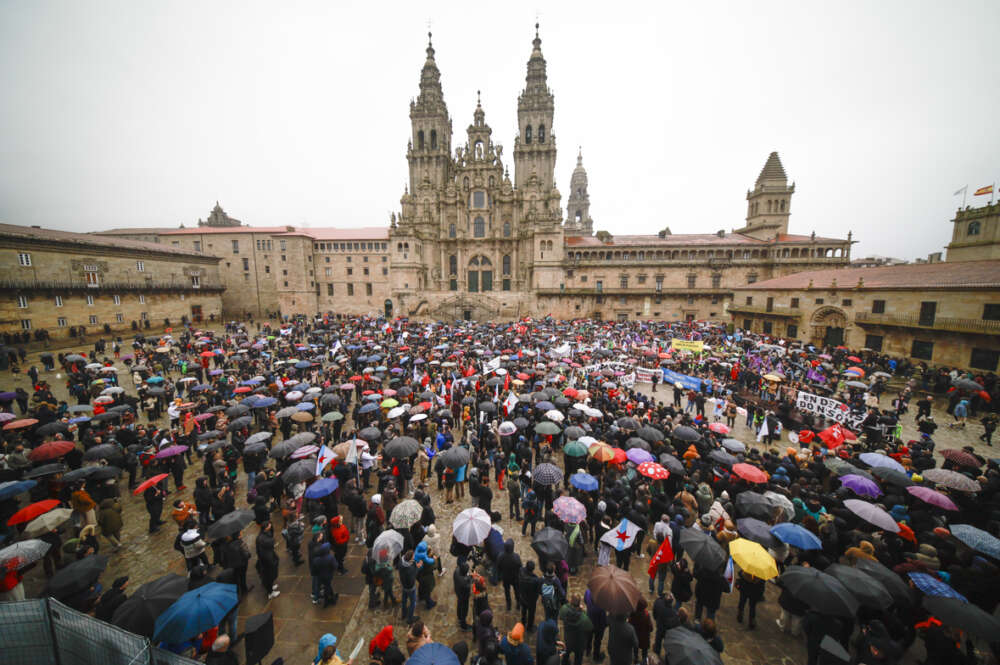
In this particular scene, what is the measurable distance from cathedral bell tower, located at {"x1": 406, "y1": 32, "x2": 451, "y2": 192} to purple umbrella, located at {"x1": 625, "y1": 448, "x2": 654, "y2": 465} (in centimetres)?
5111

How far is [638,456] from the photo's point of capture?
29.8ft

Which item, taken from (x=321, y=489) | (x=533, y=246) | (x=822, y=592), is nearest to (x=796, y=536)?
(x=822, y=592)

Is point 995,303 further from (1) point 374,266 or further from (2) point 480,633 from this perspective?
(1) point 374,266

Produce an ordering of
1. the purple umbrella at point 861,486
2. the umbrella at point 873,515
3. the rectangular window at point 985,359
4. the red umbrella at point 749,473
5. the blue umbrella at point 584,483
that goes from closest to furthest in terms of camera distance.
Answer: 1. the umbrella at point 873,515
2. the blue umbrella at point 584,483
3. the purple umbrella at point 861,486
4. the red umbrella at point 749,473
5. the rectangular window at point 985,359

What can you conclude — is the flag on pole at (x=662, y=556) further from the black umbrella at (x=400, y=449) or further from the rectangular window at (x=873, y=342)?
the rectangular window at (x=873, y=342)

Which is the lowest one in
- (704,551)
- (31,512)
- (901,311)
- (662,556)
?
(662,556)

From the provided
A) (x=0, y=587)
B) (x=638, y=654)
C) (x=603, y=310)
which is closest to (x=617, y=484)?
(x=638, y=654)

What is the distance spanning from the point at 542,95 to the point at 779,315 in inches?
Result: 1623

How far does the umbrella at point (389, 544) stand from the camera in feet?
20.7

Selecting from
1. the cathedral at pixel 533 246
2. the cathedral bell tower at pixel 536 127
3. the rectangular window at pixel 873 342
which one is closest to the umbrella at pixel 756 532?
the rectangular window at pixel 873 342

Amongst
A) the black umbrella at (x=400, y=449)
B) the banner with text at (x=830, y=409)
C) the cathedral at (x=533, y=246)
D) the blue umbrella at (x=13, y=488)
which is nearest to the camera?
the blue umbrella at (x=13, y=488)

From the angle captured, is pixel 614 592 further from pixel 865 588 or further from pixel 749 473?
pixel 749 473

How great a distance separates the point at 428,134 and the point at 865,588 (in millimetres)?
59540

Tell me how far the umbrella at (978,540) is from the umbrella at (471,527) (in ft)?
28.7
